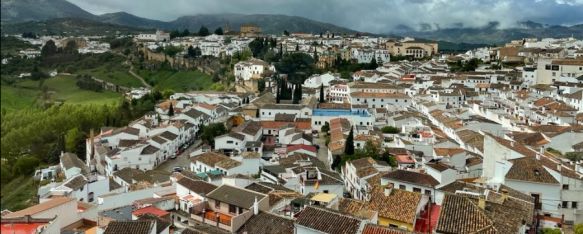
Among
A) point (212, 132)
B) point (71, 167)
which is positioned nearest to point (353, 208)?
point (71, 167)

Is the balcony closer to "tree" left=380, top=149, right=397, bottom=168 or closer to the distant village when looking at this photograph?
the distant village

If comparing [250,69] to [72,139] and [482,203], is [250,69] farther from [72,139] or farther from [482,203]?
[482,203]

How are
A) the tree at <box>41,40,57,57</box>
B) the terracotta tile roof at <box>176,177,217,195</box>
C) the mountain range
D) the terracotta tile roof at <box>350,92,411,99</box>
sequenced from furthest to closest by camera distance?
1. the mountain range
2. the terracotta tile roof at <box>350,92,411,99</box>
3. the terracotta tile roof at <box>176,177,217,195</box>
4. the tree at <box>41,40,57,57</box>

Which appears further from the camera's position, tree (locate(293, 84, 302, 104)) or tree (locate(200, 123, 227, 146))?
tree (locate(293, 84, 302, 104))

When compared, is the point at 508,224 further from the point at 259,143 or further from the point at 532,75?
the point at 532,75

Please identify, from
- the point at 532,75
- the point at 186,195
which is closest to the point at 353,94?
the point at 532,75

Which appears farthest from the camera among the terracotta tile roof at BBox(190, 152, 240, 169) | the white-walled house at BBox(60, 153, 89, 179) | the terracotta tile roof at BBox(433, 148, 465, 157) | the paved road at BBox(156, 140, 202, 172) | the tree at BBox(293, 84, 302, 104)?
the tree at BBox(293, 84, 302, 104)

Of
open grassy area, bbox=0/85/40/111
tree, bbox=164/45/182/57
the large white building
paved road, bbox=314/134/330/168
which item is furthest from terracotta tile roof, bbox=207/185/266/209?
tree, bbox=164/45/182/57
